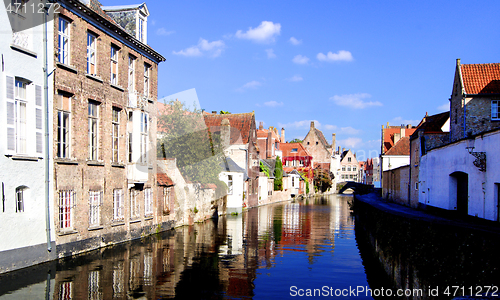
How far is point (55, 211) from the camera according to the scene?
14.6 metres

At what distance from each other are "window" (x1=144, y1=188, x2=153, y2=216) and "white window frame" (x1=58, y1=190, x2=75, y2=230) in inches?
246

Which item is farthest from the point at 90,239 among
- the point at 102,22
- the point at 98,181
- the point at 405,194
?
the point at 405,194

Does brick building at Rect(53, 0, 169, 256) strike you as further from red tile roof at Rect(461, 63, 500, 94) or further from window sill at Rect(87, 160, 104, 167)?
red tile roof at Rect(461, 63, 500, 94)

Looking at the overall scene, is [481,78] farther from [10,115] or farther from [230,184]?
[10,115]

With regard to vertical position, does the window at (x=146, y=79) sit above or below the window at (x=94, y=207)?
above

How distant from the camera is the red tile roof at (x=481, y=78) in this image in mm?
26409

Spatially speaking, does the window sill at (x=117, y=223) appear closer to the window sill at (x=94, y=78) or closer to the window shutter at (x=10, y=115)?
the window sill at (x=94, y=78)

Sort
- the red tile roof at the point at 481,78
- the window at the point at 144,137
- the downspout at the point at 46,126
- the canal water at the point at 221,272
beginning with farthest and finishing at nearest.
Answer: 1. the red tile roof at the point at 481,78
2. the window at the point at 144,137
3. the downspout at the point at 46,126
4. the canal water at the point at 221,272

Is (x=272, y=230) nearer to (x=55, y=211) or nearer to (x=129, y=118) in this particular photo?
(x=129, y=118)

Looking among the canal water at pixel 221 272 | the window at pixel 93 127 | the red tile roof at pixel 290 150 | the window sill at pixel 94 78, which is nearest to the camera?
the canal water at pixel 221 272

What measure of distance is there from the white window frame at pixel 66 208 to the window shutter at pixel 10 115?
2.94m

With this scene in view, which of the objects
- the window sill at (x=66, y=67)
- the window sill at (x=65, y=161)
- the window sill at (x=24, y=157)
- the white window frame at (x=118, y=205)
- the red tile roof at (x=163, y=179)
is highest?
the window sill at (x=66, y=67)

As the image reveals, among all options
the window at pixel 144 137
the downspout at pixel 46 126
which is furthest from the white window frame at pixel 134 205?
the downspout at pixel 46 126

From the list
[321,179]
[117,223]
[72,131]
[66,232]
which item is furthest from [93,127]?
[321,179]
